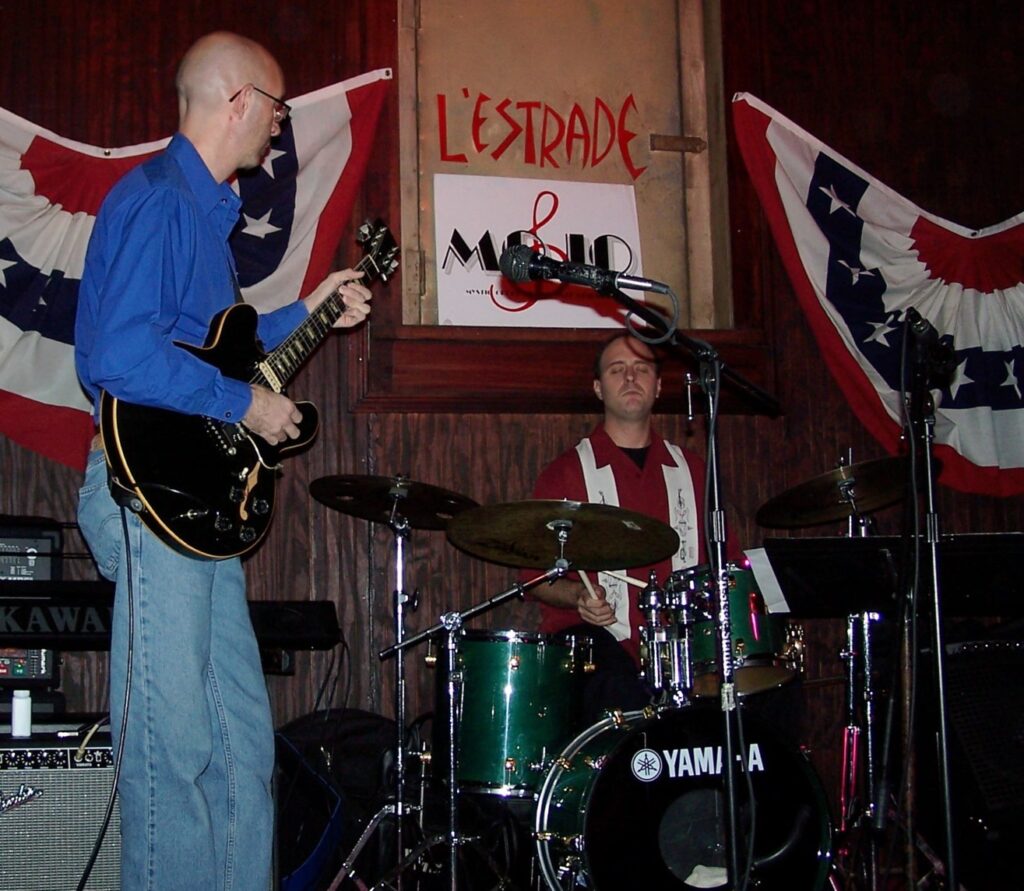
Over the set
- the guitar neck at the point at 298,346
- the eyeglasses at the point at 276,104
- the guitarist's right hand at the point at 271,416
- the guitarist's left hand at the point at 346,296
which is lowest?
the guitarist's right hand at the point at 271,416

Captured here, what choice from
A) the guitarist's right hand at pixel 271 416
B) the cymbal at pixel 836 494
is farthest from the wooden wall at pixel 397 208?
the guitarist's right hand at pixel 271 416

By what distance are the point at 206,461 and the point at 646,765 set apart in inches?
63.3

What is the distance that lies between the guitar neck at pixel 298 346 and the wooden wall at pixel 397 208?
1.57 meters

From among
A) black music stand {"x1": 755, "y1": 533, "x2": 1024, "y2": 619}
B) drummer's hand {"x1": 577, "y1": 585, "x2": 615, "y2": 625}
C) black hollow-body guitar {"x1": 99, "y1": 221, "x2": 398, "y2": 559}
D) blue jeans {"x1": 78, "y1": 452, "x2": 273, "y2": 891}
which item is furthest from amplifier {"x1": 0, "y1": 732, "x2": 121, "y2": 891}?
black music stand {"x1": 755, "y1": 533, "x2": 1024, "y2": 619}

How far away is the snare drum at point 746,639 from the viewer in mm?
3473

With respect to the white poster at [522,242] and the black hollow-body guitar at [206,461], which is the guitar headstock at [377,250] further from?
the white poster at [522,242]

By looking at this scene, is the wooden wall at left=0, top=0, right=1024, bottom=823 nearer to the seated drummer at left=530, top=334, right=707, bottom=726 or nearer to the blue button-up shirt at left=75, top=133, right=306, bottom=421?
the seated drummer at left=530, top=334, right=707, bottom=726

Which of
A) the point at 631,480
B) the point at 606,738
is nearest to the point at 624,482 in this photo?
the point at 631,480

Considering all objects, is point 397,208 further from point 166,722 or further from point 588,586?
point 166,722

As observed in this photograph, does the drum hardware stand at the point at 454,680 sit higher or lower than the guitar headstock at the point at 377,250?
lower

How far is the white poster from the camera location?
16.9 ft

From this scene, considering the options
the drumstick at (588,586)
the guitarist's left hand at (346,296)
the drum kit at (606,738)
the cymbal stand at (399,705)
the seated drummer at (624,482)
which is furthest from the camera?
the seated drummer at (624,482)

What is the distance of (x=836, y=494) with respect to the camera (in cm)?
409

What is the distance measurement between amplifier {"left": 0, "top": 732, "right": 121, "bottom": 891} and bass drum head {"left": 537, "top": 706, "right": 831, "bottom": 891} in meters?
1.23
